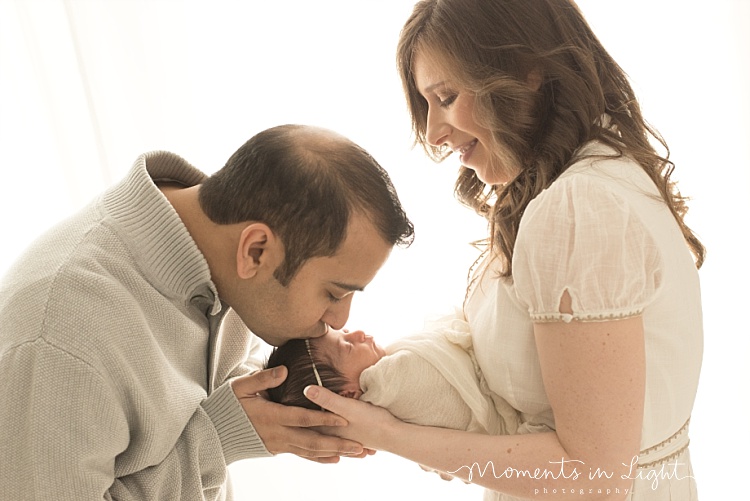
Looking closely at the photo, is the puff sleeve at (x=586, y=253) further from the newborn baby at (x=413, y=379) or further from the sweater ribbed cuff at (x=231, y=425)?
the sweater ribbed cuff at (x=231, y=425)

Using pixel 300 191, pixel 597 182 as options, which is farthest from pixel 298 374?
pixel 597 182

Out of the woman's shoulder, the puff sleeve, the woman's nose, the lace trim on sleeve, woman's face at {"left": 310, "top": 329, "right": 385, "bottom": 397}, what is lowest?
woman's face at {"left": 310, "top": 329, "right": 385, "bottom": 397}

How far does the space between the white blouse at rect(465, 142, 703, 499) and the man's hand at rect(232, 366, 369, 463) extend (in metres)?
0.34

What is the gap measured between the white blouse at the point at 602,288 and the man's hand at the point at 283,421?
34cm

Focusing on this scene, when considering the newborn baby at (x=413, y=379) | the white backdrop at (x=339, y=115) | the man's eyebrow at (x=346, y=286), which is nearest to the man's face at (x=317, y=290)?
the man's eyebrow at (x=346, y=286)

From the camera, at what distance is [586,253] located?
1.35 meters

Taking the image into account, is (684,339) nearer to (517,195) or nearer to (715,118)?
(517,195)

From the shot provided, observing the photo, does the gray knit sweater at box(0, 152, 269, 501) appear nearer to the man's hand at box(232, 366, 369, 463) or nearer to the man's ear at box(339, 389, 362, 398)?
the man's hand at box(232, 366, 369, 463)

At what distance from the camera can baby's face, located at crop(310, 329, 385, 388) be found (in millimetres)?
1740

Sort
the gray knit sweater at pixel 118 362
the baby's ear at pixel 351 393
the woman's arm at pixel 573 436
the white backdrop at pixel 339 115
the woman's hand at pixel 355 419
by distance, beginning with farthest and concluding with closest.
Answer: the white backdrop at pixel 339 115 < the baby's ear at pixel 351 393 < the woman's hand at pixel 355 419 < the woman's arm at pixel 573 436 < the gray knit sweater at pixel 118 362

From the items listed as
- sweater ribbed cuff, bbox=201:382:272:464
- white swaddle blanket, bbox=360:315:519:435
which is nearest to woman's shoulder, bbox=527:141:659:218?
white swaddle blanket, bbox=360:315:519:435

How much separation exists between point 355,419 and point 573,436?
1.47ft

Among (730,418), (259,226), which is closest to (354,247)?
(259,226)

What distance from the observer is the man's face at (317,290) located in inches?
59.2
